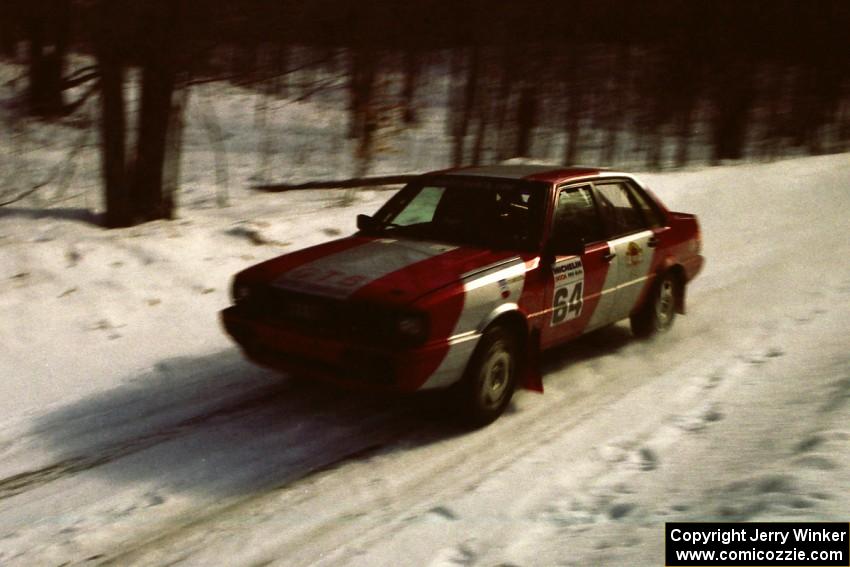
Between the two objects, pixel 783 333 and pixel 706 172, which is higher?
pixel 706 172

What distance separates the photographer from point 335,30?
1351cm

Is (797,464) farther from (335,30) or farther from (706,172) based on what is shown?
(706,172)

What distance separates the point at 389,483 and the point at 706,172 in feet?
41.1

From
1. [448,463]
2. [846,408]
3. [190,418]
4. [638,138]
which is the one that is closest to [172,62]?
[190,418]

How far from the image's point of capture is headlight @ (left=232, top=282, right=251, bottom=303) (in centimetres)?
567

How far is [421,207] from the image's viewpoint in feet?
21.5

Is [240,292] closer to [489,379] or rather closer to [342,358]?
[342,358]

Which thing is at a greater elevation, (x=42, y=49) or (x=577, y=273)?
(x=42, y=49)

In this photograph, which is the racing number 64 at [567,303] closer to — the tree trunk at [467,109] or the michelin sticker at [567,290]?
the michelin sticker at [567,290]

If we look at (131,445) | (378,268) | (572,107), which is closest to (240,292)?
(378,268)

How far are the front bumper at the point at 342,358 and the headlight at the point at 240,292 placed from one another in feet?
0.63

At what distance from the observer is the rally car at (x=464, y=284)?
16.6 ft
